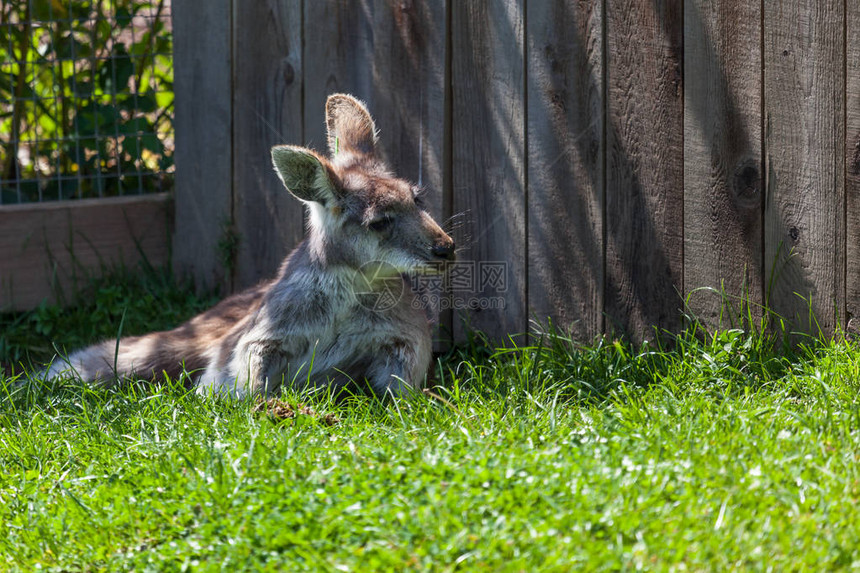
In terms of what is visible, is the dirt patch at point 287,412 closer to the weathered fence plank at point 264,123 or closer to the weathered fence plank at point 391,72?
the weathered fence plank at point 391,72

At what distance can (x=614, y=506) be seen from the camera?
325 centimetres

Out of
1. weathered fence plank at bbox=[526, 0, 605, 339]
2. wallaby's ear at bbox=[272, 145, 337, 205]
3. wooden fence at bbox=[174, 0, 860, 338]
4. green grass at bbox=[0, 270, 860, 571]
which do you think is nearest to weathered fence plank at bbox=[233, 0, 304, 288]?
wooden fence at bbox=[174, 0, 860, 338]

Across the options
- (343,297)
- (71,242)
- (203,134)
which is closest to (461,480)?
(343,297)

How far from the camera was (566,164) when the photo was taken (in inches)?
216

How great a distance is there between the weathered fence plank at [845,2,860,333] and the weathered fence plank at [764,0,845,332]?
0.09ft

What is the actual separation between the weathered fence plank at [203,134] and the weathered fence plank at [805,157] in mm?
3399

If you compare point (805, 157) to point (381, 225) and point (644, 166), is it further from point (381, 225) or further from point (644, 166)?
point (381, 225)

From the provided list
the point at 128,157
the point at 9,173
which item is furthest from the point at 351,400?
the point at 9,173

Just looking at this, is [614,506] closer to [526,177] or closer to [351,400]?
[351,400]

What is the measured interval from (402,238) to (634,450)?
1.91 metres

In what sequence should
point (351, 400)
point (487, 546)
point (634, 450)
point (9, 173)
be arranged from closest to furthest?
point (487, 546) < point (634, 450) < point (351, 400) < point (9, 173)

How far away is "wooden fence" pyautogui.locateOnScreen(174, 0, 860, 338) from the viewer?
193 inches

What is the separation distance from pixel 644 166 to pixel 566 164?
43 centimetres

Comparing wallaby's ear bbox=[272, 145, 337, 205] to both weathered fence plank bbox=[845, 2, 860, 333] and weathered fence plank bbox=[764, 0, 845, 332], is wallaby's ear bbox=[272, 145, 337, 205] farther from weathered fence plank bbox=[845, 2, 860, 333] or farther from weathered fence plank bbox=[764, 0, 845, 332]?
weathered fence plank bbox=[845, 2, 860, 333]
